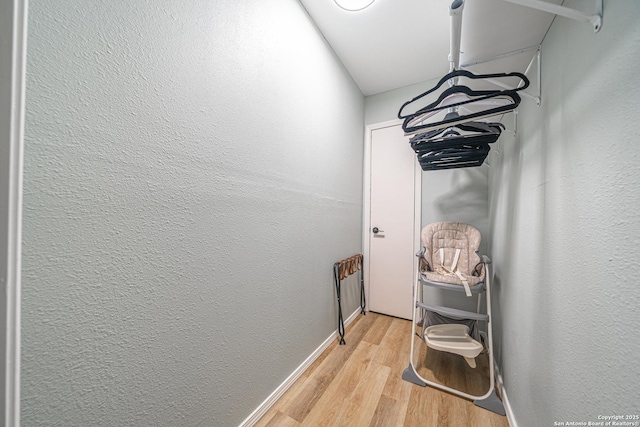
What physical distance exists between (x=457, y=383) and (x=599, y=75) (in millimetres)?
1732

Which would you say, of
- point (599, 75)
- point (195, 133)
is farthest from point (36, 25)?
point (599, 75)

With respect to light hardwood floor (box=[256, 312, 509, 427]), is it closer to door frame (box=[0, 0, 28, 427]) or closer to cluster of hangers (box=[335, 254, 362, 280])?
cluster of hangers (box=[335, 254, 362, 280])

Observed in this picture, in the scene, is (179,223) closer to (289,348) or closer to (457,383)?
(289,348)

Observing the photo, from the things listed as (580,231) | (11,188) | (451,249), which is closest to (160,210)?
(11,188)

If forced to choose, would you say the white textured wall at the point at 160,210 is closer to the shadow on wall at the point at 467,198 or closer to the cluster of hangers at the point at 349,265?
the cluster of hangers at the point at 349,265

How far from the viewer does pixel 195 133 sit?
0.85 m

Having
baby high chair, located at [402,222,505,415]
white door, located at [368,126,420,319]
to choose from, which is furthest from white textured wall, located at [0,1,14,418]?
white door, located at [368,126,420,319]

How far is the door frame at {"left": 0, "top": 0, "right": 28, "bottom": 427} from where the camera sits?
435mm

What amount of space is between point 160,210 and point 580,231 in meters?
1.39

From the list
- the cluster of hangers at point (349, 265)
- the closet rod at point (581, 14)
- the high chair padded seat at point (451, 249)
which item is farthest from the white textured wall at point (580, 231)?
the cluster of hangers at point (349, 265)

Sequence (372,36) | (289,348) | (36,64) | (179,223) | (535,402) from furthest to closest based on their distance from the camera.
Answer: (372,36), (289,348), (535,402), (179,223), (36,64)

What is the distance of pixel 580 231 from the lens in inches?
26.7

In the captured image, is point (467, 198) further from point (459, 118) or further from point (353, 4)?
point (353, 4)

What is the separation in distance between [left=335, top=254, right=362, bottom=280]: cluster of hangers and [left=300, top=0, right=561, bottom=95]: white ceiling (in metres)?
1.61
